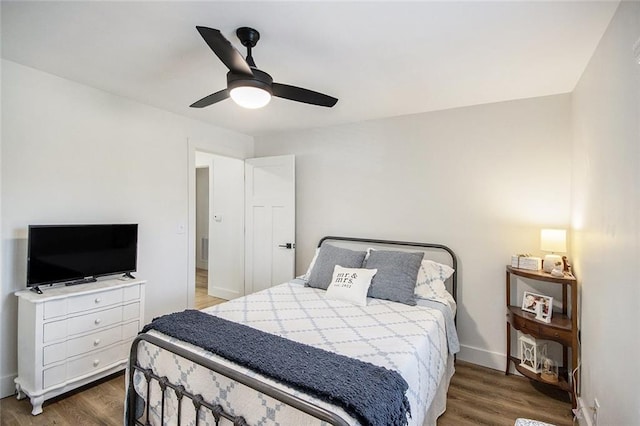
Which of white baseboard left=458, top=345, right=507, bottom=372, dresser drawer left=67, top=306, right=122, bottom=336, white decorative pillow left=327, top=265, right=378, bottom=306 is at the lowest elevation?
white baseboard left=458, top=345, right=507, bottom=372

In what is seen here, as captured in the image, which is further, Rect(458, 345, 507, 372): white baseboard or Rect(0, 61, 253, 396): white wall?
Rect(458, 345, 507, 372): white baseboard

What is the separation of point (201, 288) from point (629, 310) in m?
5.48

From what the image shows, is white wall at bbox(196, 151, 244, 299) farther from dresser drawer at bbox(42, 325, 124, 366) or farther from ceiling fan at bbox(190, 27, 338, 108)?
ceiling fan at bbox(190, 27, 338, 108)

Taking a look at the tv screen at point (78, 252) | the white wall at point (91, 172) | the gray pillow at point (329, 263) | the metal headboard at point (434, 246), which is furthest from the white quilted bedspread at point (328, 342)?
the white wall at point (91, 172)

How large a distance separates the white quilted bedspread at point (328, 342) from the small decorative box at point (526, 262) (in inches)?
35.9

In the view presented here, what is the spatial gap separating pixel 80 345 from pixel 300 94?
2.55m

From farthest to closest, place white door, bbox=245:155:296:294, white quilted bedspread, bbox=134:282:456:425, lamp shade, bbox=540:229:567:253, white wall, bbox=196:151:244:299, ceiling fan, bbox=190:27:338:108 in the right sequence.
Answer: white wall, bbox=196:151:244:299, white door, bbox=245:155:296:294, lamp shade, bbox=540:229:567:253, ceiling fan, bbox=190:27:338:108, white quilted bedspread, bbox=134:282:456:425

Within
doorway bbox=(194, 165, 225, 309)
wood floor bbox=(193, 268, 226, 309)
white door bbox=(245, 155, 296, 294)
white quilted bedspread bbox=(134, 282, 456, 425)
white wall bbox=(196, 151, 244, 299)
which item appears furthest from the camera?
doorway bbox=(194, 165, 225, 309)

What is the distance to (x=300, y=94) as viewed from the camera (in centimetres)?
202

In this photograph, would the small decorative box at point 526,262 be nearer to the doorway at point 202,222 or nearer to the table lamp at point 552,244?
the table lamp at point 552,244

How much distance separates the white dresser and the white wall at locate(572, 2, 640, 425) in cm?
331

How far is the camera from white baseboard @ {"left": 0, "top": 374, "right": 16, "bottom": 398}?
2.26 meters

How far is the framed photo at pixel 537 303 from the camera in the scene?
2.41 metres

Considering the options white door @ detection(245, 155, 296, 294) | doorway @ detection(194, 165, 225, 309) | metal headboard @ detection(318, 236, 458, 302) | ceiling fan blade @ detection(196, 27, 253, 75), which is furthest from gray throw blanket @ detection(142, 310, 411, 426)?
doorway @ detection(194, 165, 225, 309)
